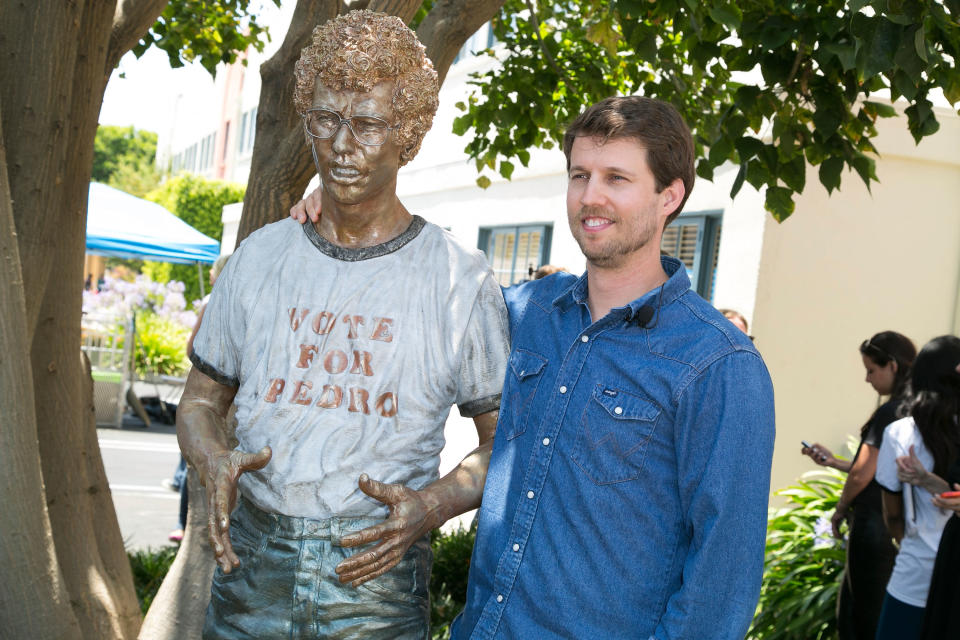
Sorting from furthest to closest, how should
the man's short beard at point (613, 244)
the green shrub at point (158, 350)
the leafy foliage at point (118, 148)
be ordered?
the leafy foliage at point (118, 148) → the green shrub at point (158, 350) → the man's short beard at point (613, 244)

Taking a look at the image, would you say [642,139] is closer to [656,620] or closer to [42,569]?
[656,620]

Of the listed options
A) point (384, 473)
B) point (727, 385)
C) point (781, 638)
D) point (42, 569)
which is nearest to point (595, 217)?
point (727, 385)

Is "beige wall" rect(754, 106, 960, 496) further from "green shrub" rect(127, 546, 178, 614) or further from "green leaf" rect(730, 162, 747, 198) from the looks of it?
"green shrub" rect(127, 546, 178, 614)

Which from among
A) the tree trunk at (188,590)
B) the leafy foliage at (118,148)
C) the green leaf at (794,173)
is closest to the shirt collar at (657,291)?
the green leaf at (794,173)

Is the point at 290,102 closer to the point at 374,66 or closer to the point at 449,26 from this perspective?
the point at 449,26

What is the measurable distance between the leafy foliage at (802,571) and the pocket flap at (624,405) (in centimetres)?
403

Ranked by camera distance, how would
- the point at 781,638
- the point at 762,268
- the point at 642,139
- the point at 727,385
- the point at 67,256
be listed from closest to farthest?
the point at 727,385 < the point at 642,139 < the point at 67,256 < the point at 781,638 < the point at 762,268

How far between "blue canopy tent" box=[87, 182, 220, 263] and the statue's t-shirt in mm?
10055

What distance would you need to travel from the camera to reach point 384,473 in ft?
7.13

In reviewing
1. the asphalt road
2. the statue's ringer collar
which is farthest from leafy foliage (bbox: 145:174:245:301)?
the statue's ringer collar

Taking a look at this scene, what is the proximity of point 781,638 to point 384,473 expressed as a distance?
166 inches

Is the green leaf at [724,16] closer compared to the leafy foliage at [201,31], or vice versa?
the green leaf at [724,16]

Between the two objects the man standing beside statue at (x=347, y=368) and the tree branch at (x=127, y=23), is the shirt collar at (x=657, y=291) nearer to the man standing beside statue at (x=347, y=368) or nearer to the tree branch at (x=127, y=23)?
the man standing beside statue at (x=347, y=368)

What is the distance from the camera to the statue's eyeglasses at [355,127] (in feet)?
7.20
